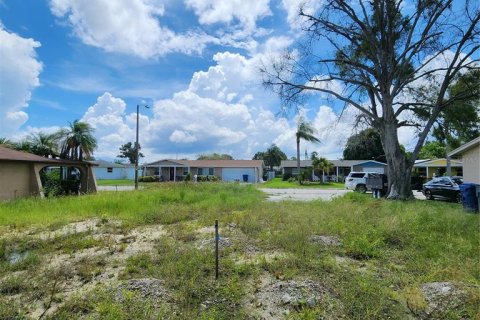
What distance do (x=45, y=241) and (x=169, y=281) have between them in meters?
4.27

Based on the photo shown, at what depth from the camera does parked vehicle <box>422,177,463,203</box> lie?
1964 cm

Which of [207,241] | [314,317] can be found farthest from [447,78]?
[314,317]

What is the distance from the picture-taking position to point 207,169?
52625 mm

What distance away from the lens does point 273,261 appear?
A: 5973 mm

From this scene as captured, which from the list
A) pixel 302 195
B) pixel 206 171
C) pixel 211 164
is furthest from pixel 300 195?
pixel 206 171

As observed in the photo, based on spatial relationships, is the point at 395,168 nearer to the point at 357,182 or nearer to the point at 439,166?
the point at 357,182

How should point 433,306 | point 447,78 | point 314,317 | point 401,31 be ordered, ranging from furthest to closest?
1. point 401,31
2. point 447,78
3. point 433,306
4. point 314,317

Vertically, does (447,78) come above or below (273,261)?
above

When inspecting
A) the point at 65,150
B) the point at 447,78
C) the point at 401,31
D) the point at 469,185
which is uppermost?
the point at 401,31

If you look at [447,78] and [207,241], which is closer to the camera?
[207,241]

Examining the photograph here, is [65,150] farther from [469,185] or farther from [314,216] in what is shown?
[469,185]

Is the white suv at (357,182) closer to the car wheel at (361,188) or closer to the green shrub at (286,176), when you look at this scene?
the car wheel at (361,188)

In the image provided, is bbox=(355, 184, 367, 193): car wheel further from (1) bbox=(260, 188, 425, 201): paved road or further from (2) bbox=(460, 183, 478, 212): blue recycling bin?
(2) bbox=(460, 183, 478, 212): blue recycling bin

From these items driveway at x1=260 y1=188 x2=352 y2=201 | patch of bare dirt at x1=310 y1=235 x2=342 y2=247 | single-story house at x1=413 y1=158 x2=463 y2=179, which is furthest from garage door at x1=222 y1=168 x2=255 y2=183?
patch of bare dirt at x1=310 y1=235 x2=342 y2=247
